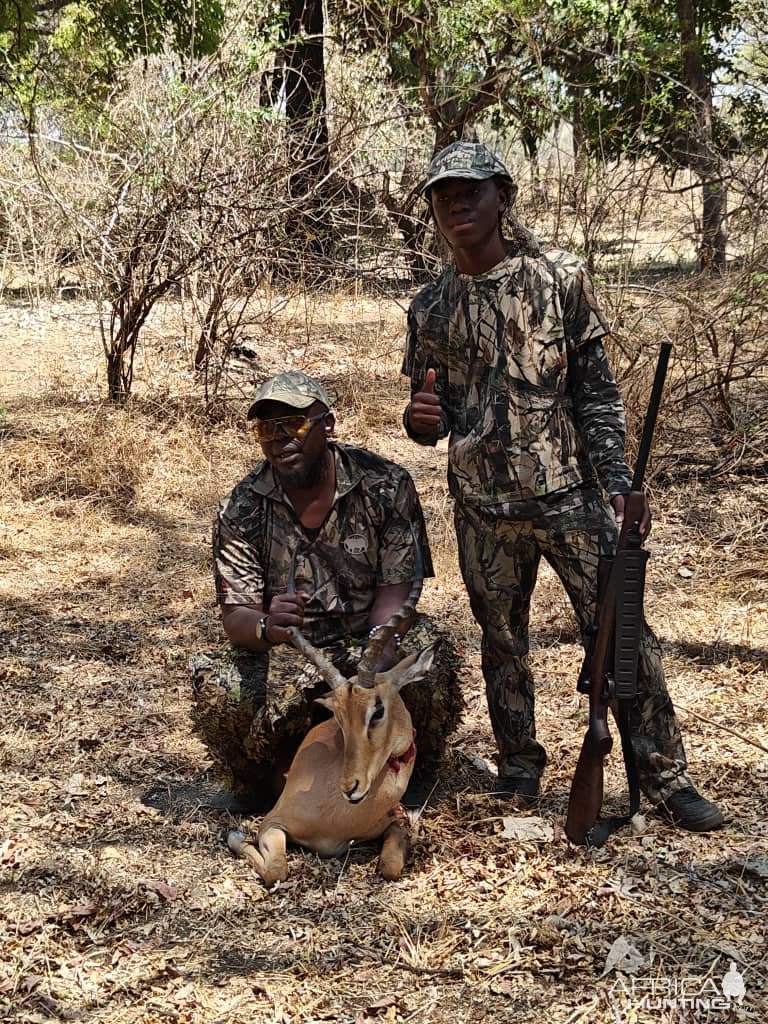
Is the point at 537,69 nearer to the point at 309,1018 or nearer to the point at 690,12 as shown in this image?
the point at 690,12

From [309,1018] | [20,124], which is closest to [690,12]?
[20,124]

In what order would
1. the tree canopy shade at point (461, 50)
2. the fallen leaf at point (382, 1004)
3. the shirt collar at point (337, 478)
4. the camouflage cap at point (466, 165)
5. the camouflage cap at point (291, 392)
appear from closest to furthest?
the fallen leaf at point (382, 1004) < the camouflage cap at point (466, 165) < the camouflage cap at point (291, 392) < the shirt collar at point (337, 478) < the tree canopy shade at point (461, 50)

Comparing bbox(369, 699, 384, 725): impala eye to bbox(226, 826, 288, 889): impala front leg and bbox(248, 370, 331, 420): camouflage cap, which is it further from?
bbox(248, 370, 331, 420): camouflage cap

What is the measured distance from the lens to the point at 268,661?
4.30 metres

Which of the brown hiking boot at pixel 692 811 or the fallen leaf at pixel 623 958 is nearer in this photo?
the fallen leaf at pixel 623 958

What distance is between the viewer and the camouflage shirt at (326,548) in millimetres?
4230

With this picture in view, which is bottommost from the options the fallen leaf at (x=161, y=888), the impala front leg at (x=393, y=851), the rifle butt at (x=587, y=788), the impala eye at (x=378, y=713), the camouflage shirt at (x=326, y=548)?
the fallen leaf at (x=161, y=888)

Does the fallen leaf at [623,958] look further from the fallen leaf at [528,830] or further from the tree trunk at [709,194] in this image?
the tree trunk at [709,194]

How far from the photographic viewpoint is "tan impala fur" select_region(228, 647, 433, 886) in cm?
369

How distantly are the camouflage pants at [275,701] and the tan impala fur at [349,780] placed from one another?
161mm

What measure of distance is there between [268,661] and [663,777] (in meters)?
1.59

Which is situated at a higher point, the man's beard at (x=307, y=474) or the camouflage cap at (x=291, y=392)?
the camouflage cap at (x=291, y=392)

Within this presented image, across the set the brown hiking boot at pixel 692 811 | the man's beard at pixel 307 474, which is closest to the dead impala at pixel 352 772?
the man's beard at pixel 307 474

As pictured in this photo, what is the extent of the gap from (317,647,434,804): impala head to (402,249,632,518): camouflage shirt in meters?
0.70
